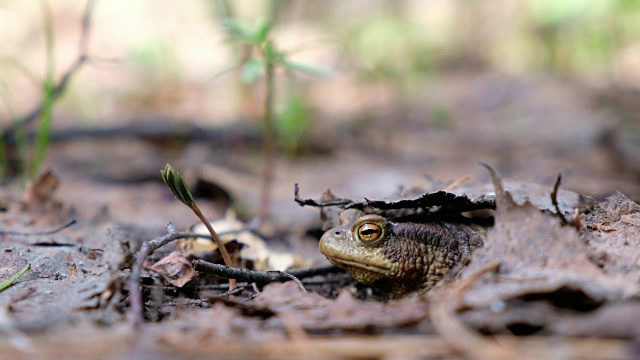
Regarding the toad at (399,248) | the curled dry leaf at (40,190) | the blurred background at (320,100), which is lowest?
the toad at (399,248)

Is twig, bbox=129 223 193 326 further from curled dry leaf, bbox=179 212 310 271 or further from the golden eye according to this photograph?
the golden eye

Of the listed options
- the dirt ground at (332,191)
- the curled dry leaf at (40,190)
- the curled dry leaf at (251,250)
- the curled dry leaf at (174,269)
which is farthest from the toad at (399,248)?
the curled dry leaf at (40,190)

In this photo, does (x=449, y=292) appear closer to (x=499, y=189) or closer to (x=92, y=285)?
(x=499, y=189)

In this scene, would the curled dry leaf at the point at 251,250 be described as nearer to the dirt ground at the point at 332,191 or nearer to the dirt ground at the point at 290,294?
the dirt ground at the point at 332,191

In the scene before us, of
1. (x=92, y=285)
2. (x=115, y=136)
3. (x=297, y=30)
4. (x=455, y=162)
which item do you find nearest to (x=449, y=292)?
(x=92, y=285)

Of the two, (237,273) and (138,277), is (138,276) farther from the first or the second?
(237,273)

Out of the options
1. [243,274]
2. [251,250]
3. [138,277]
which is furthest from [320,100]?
[138,277]
